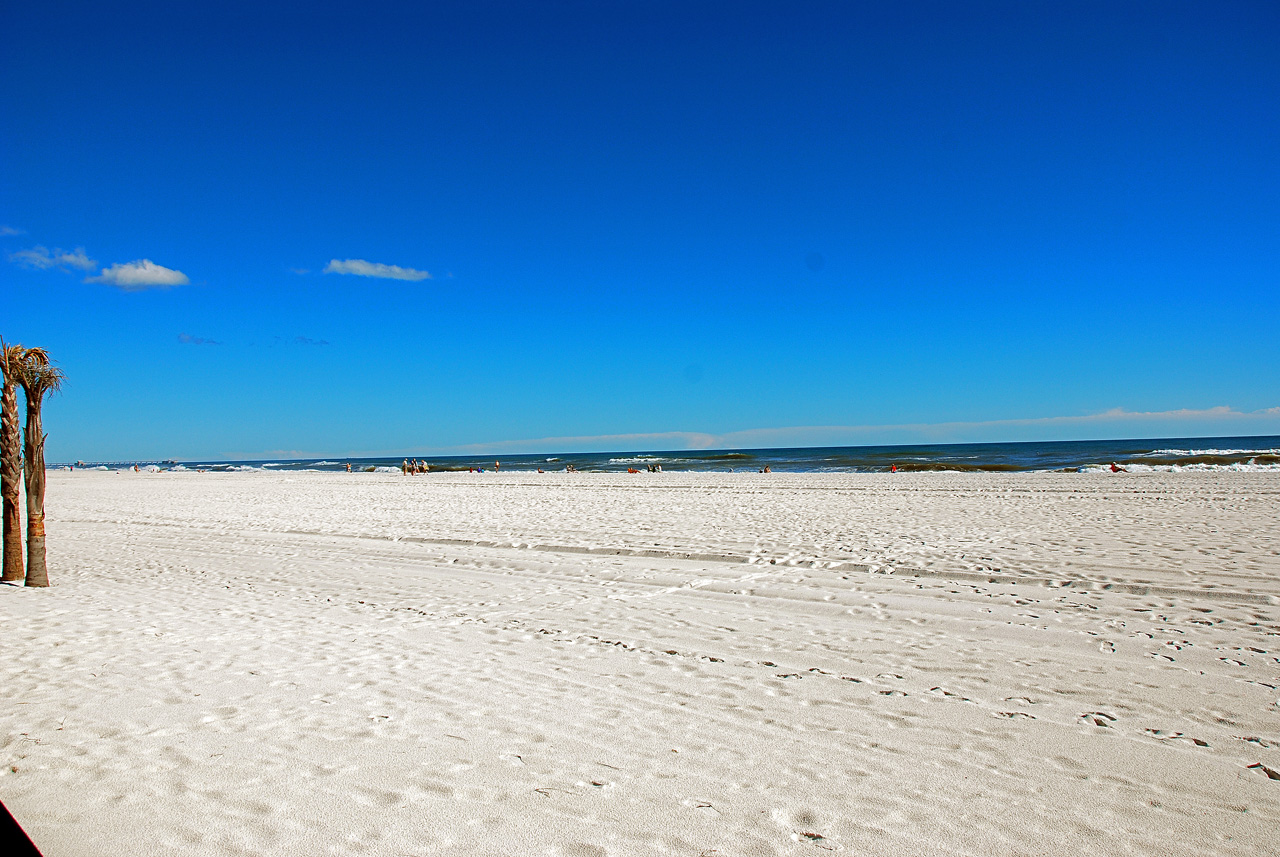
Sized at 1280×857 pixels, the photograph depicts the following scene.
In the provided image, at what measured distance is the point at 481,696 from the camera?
498 cm

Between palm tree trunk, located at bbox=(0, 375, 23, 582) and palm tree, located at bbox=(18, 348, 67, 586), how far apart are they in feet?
0.43

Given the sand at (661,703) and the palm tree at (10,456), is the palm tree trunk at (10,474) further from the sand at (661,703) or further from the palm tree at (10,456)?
the sand at (661,703)

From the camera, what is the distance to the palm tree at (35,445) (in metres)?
8.96

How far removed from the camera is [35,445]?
29.9ft

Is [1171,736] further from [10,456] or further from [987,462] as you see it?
[987,462]

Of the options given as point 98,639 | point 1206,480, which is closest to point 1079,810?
point 98,639

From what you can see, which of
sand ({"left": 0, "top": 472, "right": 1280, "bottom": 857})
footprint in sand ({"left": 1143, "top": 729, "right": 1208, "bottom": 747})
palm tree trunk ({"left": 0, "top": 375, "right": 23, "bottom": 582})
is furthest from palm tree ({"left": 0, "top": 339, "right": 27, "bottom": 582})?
footprint in sand ({"left": 1143, "top": 729, "right": 1208, "bottom": 747})

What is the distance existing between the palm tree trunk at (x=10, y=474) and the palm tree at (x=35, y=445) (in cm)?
13

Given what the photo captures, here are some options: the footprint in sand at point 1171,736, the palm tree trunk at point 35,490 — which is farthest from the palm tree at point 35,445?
the footprint in sand at point 1171,736

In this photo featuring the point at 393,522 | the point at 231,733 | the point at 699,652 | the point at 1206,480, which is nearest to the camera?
the point at 231,733

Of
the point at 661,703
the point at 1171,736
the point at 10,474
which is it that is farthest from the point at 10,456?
the point at 1171,736

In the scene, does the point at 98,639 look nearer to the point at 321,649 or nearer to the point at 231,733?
the point at 321,649

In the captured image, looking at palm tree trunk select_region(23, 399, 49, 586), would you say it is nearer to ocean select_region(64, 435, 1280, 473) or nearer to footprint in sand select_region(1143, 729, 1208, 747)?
footprint in sand select_region(1143, 729, 1208, 747)

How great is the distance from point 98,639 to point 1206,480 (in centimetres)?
3197
